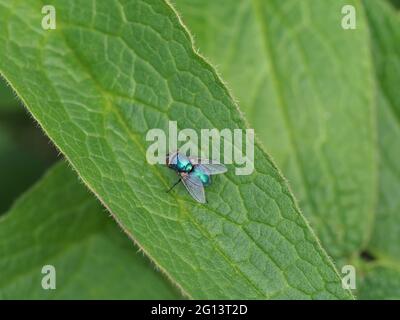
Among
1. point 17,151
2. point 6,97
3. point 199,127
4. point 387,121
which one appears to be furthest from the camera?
point 17,151

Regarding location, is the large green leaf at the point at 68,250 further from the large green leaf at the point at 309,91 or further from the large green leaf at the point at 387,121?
the large green leaf at the point at 387,121

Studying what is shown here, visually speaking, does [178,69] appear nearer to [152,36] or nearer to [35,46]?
[152,36]

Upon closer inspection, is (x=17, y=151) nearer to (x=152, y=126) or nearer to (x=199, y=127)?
A: (x=152, y=126)

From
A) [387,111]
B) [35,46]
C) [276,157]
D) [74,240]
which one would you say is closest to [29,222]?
[74,240]

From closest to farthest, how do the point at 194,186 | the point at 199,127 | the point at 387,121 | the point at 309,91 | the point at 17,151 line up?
the point at 199,127 → the point at 194,186 → the point at 309,91 → the point at 387,121 → the point at 17,151

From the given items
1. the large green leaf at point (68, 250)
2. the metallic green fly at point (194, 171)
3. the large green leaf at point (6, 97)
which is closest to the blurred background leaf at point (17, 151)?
the large green leaf at point (6, 97)

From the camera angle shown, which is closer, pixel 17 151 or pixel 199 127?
pixel 199 127

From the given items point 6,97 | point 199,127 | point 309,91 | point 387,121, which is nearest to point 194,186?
point 199,127

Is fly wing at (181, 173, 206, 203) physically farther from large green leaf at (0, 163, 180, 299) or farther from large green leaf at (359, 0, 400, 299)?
large green leaf at (359, 0, 400, 299)
